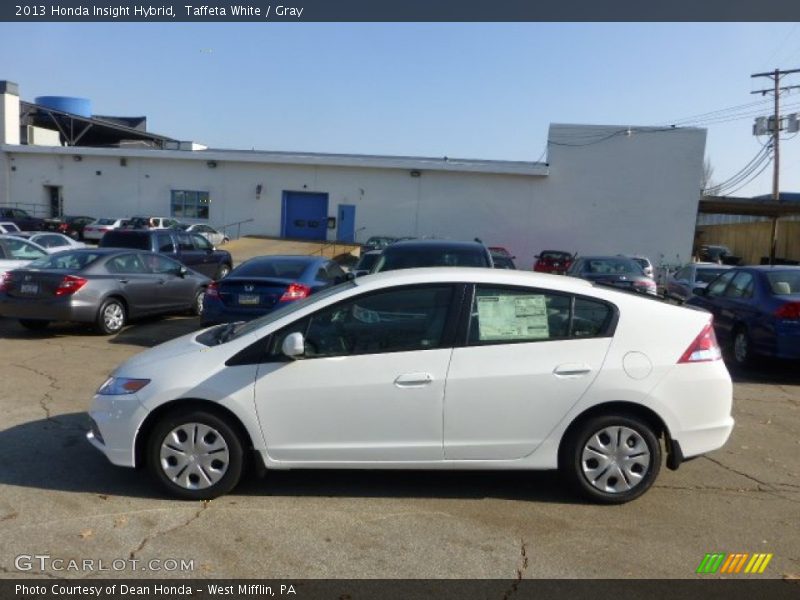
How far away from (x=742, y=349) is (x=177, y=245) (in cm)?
1289

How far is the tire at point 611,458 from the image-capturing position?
443 centimetres

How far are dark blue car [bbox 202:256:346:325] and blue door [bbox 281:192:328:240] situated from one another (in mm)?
25478

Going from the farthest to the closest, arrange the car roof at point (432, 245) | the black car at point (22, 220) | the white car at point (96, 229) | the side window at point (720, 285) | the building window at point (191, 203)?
the building window at point (191, 203), the white car at point (96, 229), the black car at point (22, 220), the side window at point (720, 285), the car roof at point (432, 245)

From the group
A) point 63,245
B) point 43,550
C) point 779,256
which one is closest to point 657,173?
point 779,256

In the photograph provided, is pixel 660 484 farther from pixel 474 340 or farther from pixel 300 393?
pixel 300 393

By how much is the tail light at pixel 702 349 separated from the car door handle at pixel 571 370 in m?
0.65

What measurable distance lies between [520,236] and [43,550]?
31310 millimetres

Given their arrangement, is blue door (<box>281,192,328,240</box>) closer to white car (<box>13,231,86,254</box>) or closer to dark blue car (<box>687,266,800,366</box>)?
white car (<box>13,231,86,254</box>)

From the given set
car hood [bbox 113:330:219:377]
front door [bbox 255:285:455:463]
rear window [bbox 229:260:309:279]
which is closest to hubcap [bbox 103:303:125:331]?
rear window [bbox 229:260:309:279]

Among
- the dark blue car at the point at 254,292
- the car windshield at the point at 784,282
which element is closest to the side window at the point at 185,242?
the dark blue car at the point at 254,292

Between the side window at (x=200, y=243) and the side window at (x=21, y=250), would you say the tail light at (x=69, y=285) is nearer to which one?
the side window at (x=21, y=250)

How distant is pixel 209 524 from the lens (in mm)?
4125

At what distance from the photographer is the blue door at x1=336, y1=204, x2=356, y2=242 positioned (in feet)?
115

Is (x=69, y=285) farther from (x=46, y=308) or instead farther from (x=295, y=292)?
(x=295, y=292)
